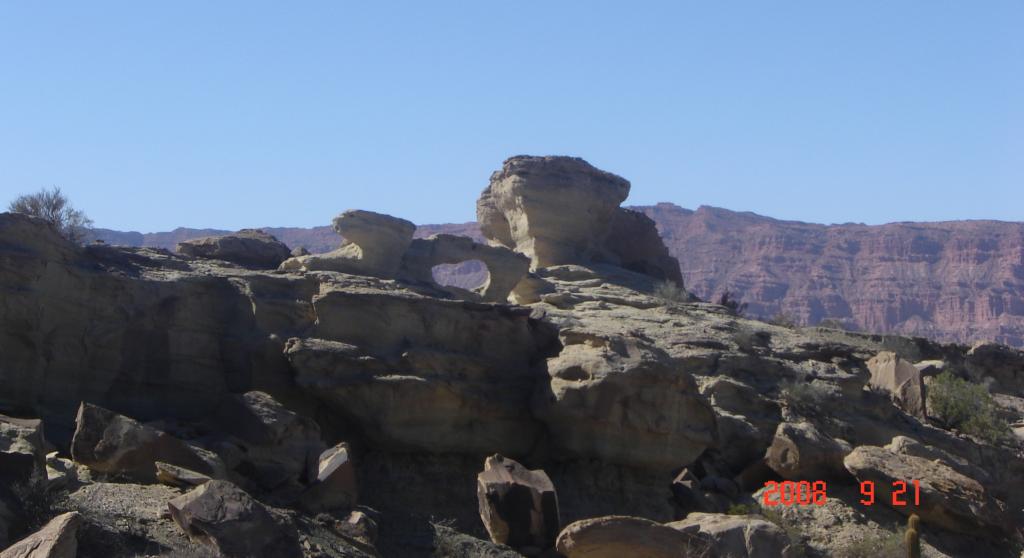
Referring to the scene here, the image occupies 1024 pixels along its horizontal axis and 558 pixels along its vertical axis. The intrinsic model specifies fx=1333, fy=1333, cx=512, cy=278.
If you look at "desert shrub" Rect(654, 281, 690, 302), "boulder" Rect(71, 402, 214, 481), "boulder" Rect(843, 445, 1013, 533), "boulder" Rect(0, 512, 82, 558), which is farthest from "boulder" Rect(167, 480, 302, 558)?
"desert shrub" Rect(654, 281, 690, 302)

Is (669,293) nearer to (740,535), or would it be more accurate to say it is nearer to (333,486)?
(740,535)

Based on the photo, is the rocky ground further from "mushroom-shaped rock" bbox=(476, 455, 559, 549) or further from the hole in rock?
the hole in rock

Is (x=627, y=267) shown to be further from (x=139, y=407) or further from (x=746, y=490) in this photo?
(x=139, y=407)

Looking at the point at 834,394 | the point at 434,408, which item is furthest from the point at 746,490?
the point at 434,408

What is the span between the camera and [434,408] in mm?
18438

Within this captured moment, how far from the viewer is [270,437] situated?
1633 cm

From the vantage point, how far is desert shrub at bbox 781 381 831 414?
23047 millimetres

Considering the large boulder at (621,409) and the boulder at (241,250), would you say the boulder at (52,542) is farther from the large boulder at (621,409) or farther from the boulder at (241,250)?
the boulder at (241,250)

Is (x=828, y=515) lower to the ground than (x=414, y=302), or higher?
lower

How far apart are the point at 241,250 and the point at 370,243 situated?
2.76 metres

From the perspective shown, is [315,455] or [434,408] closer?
[315,455]

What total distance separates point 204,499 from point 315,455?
12.0 ft

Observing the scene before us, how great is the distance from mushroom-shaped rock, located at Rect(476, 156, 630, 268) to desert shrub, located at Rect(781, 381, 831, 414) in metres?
11.2
